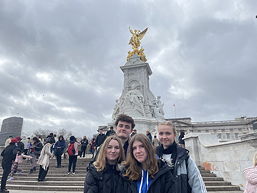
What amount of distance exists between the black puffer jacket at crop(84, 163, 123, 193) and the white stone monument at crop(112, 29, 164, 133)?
17.7 m

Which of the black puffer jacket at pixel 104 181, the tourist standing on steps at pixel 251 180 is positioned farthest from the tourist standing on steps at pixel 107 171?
the tourist standing on steps at pixel 251 180

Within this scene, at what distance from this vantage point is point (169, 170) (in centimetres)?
214

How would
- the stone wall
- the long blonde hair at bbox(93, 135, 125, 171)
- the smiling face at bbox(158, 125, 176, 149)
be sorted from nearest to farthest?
the long blonde hair at bbox(93, 135, 125, 171)
the smiling face at bbox(158, 125, 176, 149)
the stone wall

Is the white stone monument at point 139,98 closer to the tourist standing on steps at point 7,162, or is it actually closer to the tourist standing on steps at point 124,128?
the tourist standing on steps at point 7,162

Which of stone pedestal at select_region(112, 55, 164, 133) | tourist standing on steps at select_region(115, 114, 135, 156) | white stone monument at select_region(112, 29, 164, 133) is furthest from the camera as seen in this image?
white stone monument at select_region(112, 29, 164, 133)

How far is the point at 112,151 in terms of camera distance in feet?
7.67

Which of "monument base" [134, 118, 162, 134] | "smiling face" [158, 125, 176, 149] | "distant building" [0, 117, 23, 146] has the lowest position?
"smiling face" [158, 125, 176, 149]

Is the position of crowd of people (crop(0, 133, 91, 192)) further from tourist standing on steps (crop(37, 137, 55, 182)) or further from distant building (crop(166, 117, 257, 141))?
distant building (crop(166, 117, 257, 141))

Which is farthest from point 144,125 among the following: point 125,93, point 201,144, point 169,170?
point 169,170

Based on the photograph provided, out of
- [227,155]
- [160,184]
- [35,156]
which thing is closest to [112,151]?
[160,184]

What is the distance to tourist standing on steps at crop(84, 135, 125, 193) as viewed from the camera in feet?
7.16

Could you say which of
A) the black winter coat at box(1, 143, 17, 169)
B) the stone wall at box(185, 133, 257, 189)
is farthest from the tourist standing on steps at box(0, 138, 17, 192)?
the stone wall at box(185, 133, 257, 189)

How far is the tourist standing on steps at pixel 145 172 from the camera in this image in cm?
205

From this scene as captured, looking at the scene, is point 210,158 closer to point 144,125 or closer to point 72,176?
point 72,176
